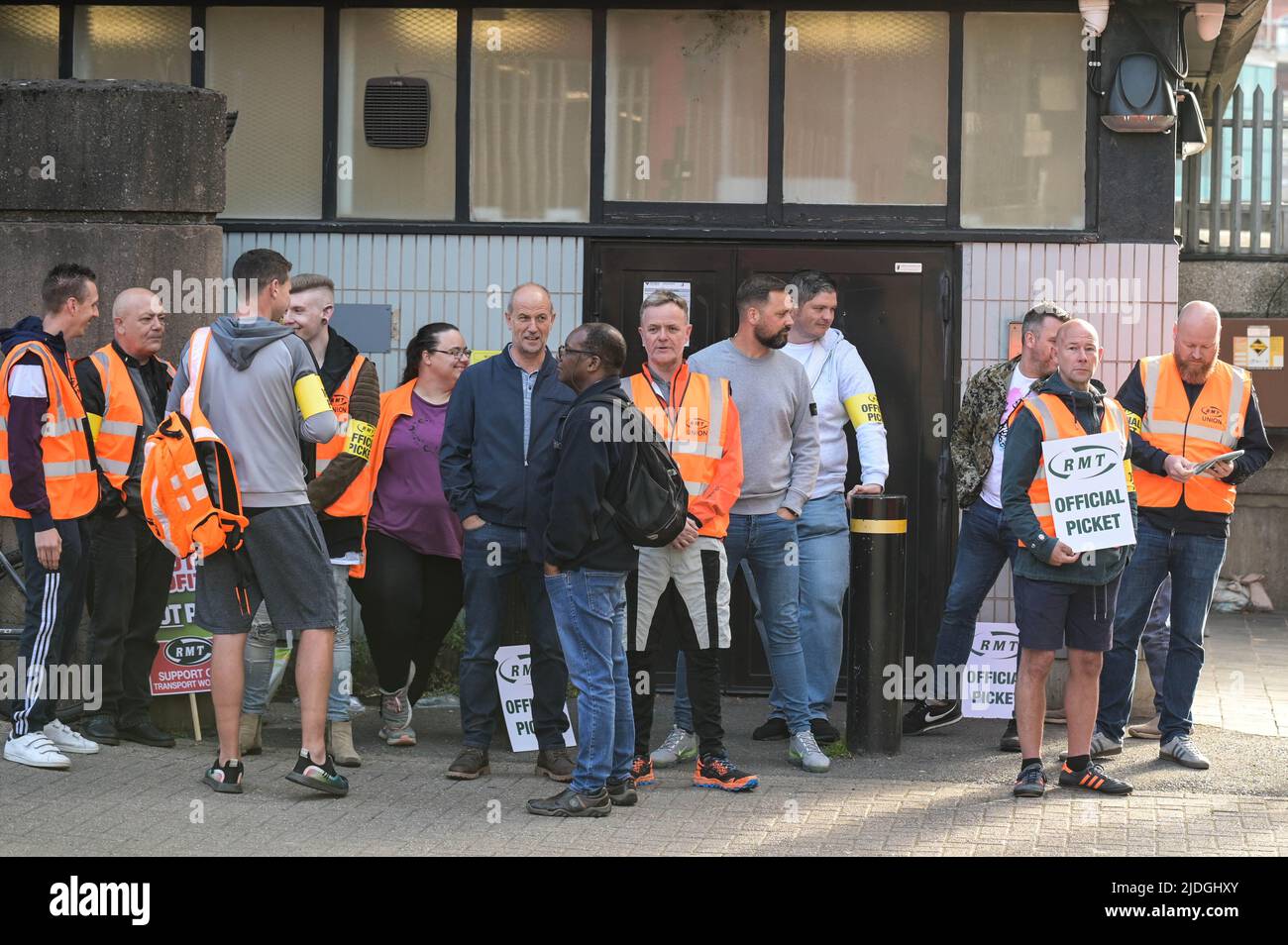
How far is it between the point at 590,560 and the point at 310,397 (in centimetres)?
137

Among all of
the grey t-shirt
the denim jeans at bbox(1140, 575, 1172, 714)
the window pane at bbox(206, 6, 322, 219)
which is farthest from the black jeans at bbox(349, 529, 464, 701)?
the denim jeans at bbox(1140, 575, 1172, 714)

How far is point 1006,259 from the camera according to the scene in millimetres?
9289

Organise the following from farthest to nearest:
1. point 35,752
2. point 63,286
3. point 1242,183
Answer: point 1242,183 → point 63,286 → point 35,752

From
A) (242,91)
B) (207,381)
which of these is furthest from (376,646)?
(242,91)

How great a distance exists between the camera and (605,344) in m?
6.73

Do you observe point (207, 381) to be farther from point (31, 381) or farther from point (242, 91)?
point (242, 91)

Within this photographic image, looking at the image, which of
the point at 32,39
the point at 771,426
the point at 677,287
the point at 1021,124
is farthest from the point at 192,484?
the point at 1021,124

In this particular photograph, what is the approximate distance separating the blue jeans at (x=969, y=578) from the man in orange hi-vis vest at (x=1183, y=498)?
2.11 ft

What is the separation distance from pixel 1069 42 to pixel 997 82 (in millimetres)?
429

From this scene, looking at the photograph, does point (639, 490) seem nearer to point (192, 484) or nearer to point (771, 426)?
point (771, 426)

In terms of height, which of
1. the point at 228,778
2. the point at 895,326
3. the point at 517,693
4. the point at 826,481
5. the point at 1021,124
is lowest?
the point at 228,778

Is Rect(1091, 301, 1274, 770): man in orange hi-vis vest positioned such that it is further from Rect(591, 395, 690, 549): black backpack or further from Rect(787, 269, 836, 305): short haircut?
Rect(591, 395, 690, 549): black backpack

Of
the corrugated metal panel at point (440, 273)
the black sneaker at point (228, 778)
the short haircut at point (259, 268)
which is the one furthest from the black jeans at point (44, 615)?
the corrugated metal panel at point (440, 273)

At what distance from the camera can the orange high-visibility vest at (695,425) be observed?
7.45 metres
